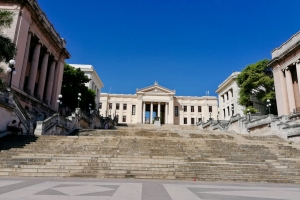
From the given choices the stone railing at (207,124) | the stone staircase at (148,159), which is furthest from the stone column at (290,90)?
the stone staircase at (148,159)

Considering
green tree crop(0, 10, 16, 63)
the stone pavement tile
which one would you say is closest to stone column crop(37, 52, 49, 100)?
green tree crop(0, 10, 16, 63)

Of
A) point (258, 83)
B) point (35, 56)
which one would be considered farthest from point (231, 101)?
point (35, 56)

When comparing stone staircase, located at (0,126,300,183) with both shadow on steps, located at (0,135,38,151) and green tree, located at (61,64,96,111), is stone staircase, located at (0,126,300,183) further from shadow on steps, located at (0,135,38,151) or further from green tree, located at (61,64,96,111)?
green tree, located at (61,64,96,111)

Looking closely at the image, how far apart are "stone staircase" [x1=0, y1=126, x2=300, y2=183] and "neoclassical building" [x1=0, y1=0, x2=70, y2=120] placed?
27.0ft

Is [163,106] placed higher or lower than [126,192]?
higher

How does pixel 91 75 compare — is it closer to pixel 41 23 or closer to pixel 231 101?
pixel 41 23

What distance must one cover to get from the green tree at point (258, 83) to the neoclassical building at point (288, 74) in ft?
26.5

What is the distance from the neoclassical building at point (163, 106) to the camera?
64500 mm

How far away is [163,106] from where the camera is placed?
6806cm

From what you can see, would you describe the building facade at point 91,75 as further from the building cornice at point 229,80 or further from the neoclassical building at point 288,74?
the neoclassical building at point 288,74

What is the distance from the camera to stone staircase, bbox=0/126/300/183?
792 centimetres

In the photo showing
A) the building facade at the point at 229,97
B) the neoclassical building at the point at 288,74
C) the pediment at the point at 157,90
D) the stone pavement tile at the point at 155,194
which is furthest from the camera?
the pediment at the point at 157,90

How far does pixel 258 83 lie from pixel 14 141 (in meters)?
38.0

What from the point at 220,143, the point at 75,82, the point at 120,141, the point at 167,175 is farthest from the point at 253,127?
the point at 75,82
